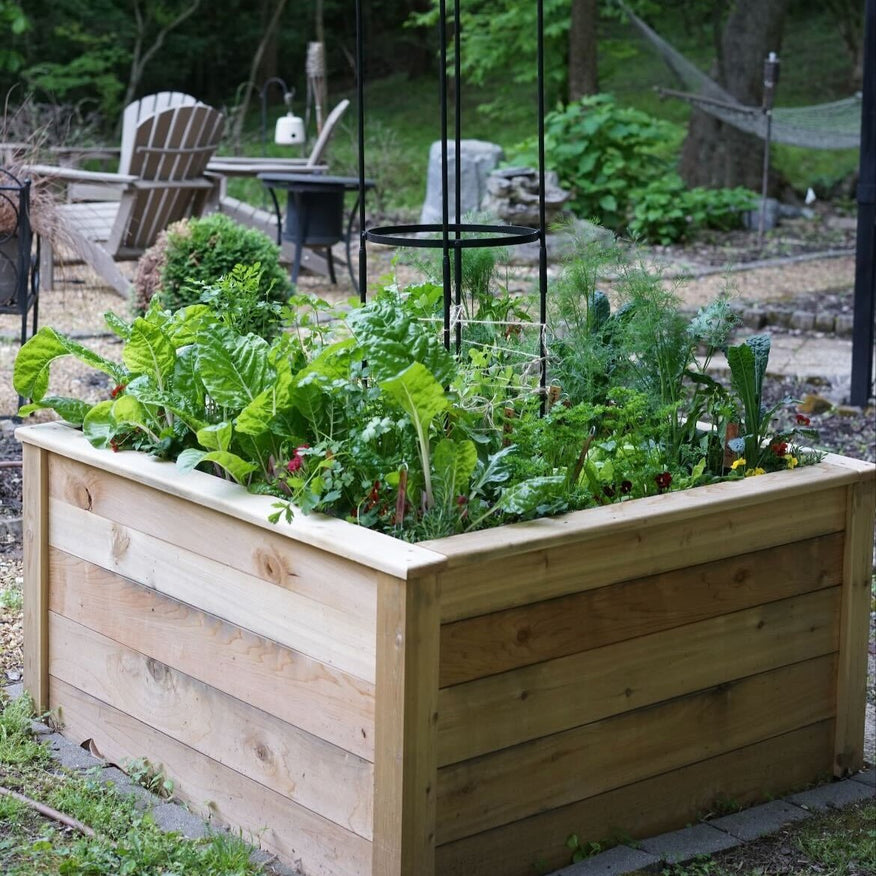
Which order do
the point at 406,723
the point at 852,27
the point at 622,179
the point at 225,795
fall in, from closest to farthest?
the point at 406,723, the point at 225,795, the point at 622,179, the point at 852,27

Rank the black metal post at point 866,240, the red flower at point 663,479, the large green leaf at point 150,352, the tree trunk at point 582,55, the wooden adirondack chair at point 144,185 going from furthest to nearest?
1. the tree trunk at point 582,55
2. the wooden adirondack chair at point 144,185
3. the black metal post at point 866,240
4. the large green leaf at point 150,352
5. the red flower at point 663,479

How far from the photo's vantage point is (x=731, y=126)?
39.8 ft

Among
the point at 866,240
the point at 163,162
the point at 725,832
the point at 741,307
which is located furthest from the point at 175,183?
the point at 725,832

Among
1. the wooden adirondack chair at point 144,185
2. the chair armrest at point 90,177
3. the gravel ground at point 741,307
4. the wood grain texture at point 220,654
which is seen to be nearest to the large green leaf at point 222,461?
the wood grain texture at point 220,654

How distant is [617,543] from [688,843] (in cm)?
55

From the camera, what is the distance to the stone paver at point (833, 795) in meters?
2.28

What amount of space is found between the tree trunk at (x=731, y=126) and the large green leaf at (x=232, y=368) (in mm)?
10770

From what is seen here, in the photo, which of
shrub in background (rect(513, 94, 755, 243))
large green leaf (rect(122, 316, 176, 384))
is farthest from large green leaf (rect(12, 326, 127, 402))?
shrub in background (rect(513, 94, 755, 243))

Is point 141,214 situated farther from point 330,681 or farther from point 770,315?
point 330,681

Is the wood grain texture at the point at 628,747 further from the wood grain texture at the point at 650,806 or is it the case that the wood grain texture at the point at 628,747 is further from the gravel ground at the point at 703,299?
the gravel ground at the point at 703,299

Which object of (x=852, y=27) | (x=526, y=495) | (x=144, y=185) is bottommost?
(x=526, y=495)

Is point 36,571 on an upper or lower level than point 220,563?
lower

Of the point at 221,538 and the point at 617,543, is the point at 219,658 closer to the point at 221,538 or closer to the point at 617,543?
the point at 221,538

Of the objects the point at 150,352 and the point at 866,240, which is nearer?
the point at 150,352
